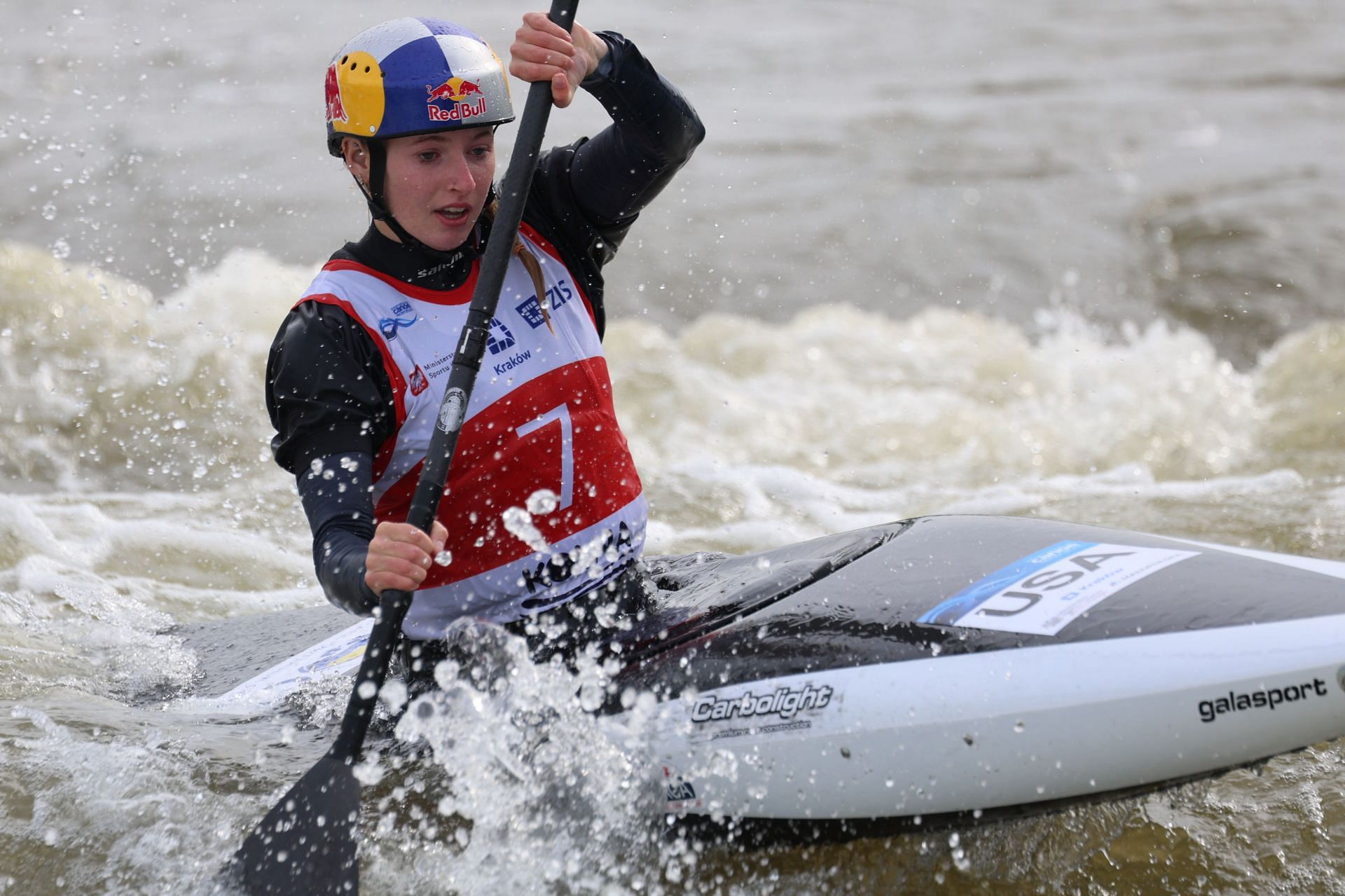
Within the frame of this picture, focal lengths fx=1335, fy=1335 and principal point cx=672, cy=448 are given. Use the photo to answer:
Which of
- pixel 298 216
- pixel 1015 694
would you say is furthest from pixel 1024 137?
pixel 1015 694

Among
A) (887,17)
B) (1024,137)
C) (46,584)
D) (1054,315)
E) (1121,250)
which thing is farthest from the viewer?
(887,17)

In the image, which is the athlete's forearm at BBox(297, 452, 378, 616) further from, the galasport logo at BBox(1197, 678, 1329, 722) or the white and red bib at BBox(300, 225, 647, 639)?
the galasport logo at BBox(1197, 678, 1329, 722)

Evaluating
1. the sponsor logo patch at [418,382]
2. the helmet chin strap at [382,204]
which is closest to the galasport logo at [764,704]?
the sponsor logo patch at [418,382]

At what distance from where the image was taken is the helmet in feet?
8.65

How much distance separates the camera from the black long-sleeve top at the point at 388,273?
254 cm

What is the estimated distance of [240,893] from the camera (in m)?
2.56

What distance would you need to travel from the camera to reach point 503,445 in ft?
8.98

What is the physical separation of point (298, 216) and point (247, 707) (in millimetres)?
6953

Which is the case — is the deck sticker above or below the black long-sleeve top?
below

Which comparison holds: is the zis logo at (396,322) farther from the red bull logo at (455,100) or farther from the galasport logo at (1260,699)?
the galasport logo at (1260,699)

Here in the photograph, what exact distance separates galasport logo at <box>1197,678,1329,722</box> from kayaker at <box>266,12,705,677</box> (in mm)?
1184

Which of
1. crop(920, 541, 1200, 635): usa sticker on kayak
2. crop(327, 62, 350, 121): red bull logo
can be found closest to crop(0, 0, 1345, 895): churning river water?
crop(920, 541, 1200, 635): usa sticker on kayak

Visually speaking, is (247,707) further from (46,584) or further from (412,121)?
(46,584)

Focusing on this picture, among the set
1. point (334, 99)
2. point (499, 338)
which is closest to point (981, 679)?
point (499, 338)
